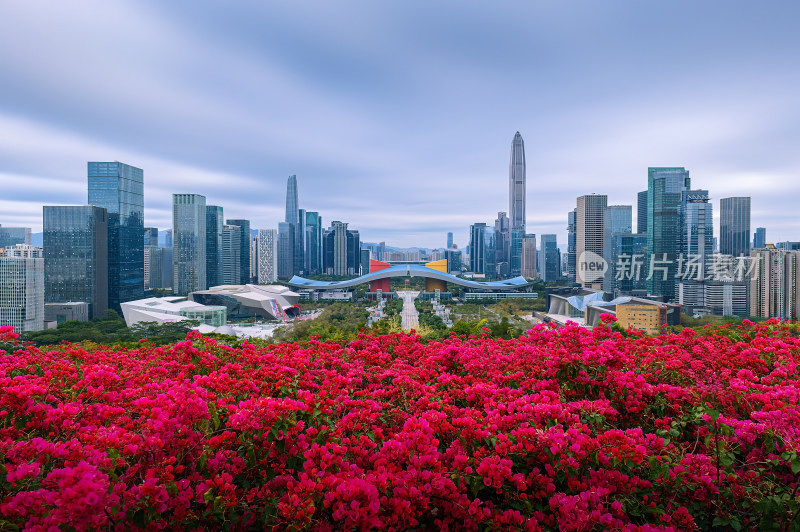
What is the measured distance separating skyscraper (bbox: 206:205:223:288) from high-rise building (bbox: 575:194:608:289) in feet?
122

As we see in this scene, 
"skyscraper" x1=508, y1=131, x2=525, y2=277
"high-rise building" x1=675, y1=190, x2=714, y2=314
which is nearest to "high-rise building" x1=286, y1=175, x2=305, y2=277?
"skyscraper" x1=508, y1=131, x2=525, y2=277

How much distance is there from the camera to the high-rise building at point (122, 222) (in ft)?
93.1

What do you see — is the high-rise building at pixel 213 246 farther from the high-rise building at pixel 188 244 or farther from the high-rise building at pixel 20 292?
the high-rise building at pixel 20 292

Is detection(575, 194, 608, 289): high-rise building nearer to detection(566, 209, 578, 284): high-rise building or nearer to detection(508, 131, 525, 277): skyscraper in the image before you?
detection(566, 209, 578, 284): high-rise building

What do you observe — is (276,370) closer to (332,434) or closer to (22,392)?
(332,434)

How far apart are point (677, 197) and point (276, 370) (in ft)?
137

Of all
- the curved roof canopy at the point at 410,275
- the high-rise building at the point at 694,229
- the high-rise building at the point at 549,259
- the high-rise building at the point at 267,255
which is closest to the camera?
the curved roof canopy at the point at 410,275

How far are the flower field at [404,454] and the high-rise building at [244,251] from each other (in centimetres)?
4810

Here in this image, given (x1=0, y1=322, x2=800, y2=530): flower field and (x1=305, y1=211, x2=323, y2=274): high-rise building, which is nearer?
(x1=0, y1=322, x2=800, y2=530): flower field

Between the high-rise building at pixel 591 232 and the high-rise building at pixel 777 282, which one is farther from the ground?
the high-rise building at pixel 591 232

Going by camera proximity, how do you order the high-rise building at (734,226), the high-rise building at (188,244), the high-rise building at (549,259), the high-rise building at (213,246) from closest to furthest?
the high-rise building at (734,226) → the high-rise building at (188,244) → the high-rise building at (213,246) → the high-rise building at (549,259)

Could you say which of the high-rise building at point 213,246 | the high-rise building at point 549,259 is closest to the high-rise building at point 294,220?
the high-rise building at point 213,246

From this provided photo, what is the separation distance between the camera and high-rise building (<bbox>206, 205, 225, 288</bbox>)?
41.1 meters

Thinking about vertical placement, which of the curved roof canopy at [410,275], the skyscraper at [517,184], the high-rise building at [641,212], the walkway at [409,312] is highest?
the skyscraper at [517,184]
